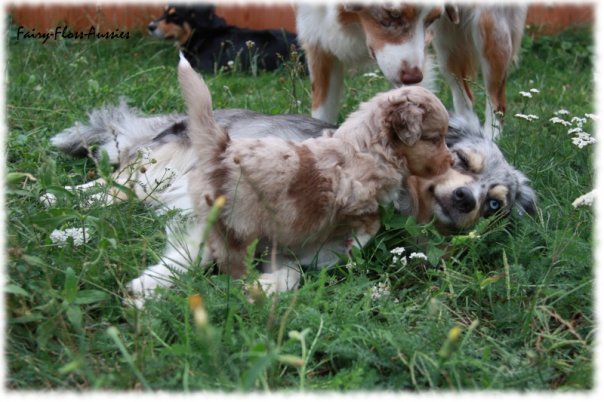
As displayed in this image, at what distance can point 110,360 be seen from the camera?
7.13 ft

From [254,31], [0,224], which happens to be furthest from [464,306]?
[254,31]

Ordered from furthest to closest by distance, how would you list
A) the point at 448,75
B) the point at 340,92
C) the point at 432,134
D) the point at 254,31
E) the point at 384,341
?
the point at 254,31
the point at 448,75
the point at 340,92
the point at 432,134
the point at 384,341

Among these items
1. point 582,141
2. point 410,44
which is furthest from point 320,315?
point 410,44

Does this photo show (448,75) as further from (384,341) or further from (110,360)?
(110,360)

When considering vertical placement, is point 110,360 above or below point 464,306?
above

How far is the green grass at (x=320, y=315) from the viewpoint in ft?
6.92

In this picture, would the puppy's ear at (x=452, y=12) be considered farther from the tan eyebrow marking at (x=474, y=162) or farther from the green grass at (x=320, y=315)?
the tan eyebrow marking at (x=474, y=162)

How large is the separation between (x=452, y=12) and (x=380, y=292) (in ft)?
9.84

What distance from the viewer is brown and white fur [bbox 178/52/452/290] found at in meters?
2.78

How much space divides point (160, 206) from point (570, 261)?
187cm

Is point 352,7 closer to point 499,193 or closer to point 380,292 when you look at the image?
point 499,193

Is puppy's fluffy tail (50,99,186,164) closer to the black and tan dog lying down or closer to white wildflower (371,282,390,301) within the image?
the black and tan dog lying down

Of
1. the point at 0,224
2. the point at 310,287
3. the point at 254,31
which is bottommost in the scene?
the point at 254,31

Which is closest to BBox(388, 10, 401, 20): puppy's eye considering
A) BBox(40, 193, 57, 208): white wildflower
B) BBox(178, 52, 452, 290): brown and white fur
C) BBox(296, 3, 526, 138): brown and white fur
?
BBox(296, 3, 526, 138): brown and white fur
